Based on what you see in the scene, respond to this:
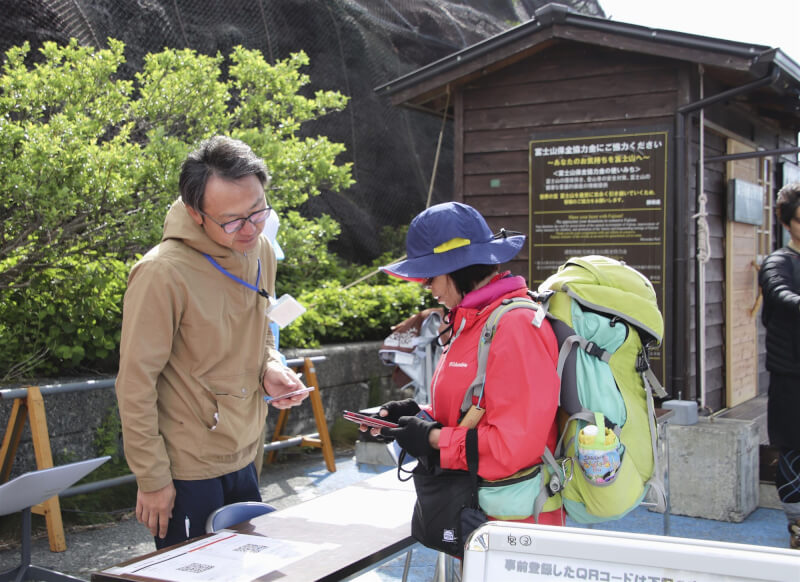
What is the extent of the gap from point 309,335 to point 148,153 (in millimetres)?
3172

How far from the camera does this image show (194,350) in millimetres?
2564

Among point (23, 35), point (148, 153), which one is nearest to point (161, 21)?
point (23, 35)

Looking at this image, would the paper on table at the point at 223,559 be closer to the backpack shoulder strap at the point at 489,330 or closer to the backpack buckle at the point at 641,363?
the backpack shoulder strap at the point at 489,330

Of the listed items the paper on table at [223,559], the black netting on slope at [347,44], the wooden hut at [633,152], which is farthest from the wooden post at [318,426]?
the black netting on slope at [347,44]

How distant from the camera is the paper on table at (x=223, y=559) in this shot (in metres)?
2.09

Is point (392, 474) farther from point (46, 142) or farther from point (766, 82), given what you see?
point (766, 82)

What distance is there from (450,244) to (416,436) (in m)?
0.61

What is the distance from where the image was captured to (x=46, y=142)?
14.8 ft

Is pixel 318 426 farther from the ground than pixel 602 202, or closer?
closer

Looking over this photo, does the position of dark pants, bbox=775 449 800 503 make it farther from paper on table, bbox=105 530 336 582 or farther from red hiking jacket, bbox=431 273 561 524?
paper on table, bbox=105 530 336 582

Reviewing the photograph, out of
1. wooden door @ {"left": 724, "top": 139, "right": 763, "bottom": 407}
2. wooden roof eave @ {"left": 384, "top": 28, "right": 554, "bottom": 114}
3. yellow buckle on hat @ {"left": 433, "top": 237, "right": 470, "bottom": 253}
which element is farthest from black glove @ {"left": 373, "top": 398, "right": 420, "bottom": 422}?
wooden door @ {"left": 724, "top": 139, "right": 763, "bottom": 407}

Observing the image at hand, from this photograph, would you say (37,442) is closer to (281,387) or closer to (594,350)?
(281,387)

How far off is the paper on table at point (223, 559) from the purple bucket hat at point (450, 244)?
0.92m

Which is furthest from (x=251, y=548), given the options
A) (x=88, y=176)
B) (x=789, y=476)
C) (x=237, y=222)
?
(x=789, y=476)
